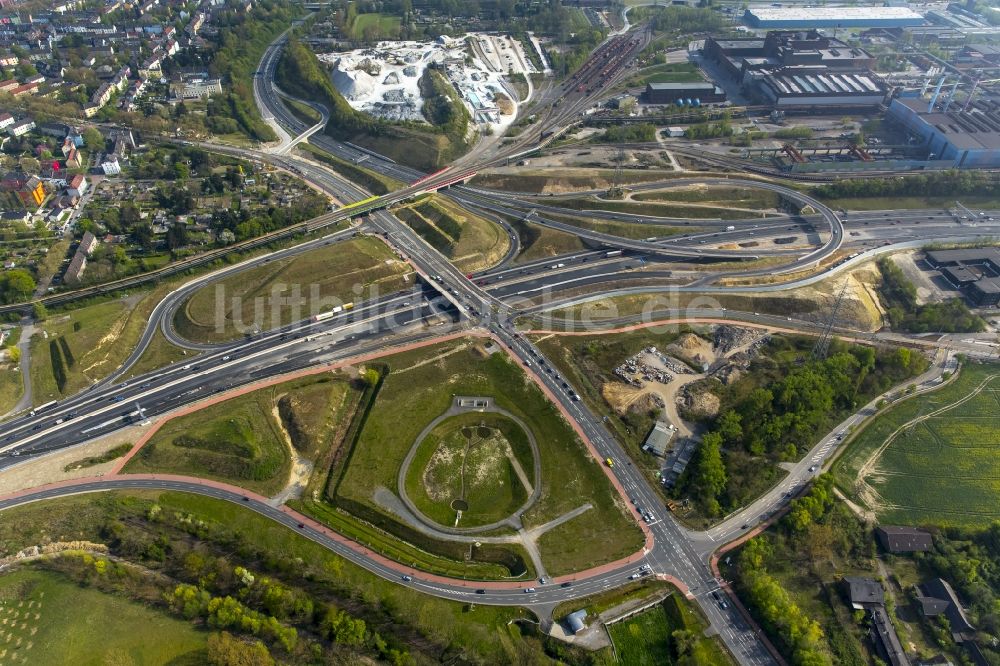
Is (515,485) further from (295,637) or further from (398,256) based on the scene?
(398,256)

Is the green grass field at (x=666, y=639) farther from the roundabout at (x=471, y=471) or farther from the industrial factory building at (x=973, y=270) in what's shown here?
the industrial factory building at (x=973, y=270)

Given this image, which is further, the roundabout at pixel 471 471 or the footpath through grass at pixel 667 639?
the roundabout at pixel 471 471

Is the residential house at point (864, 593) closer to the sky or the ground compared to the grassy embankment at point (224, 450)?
closer to the ground

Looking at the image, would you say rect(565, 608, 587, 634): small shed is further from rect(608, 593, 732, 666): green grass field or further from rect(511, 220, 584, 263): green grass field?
rect(511, 220, 584, 263): green grass field

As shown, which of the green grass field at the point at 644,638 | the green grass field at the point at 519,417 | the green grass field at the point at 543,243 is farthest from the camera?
the green grass field at the point at 543,243

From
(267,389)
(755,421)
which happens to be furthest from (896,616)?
(267,389)

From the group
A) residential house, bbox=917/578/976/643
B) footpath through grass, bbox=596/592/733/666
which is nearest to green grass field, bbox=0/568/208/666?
footpath through grass, bbox=596/592/733/666

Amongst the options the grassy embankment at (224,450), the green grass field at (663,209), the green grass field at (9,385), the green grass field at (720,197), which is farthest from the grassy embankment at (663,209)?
the green grass field at (9,385)
